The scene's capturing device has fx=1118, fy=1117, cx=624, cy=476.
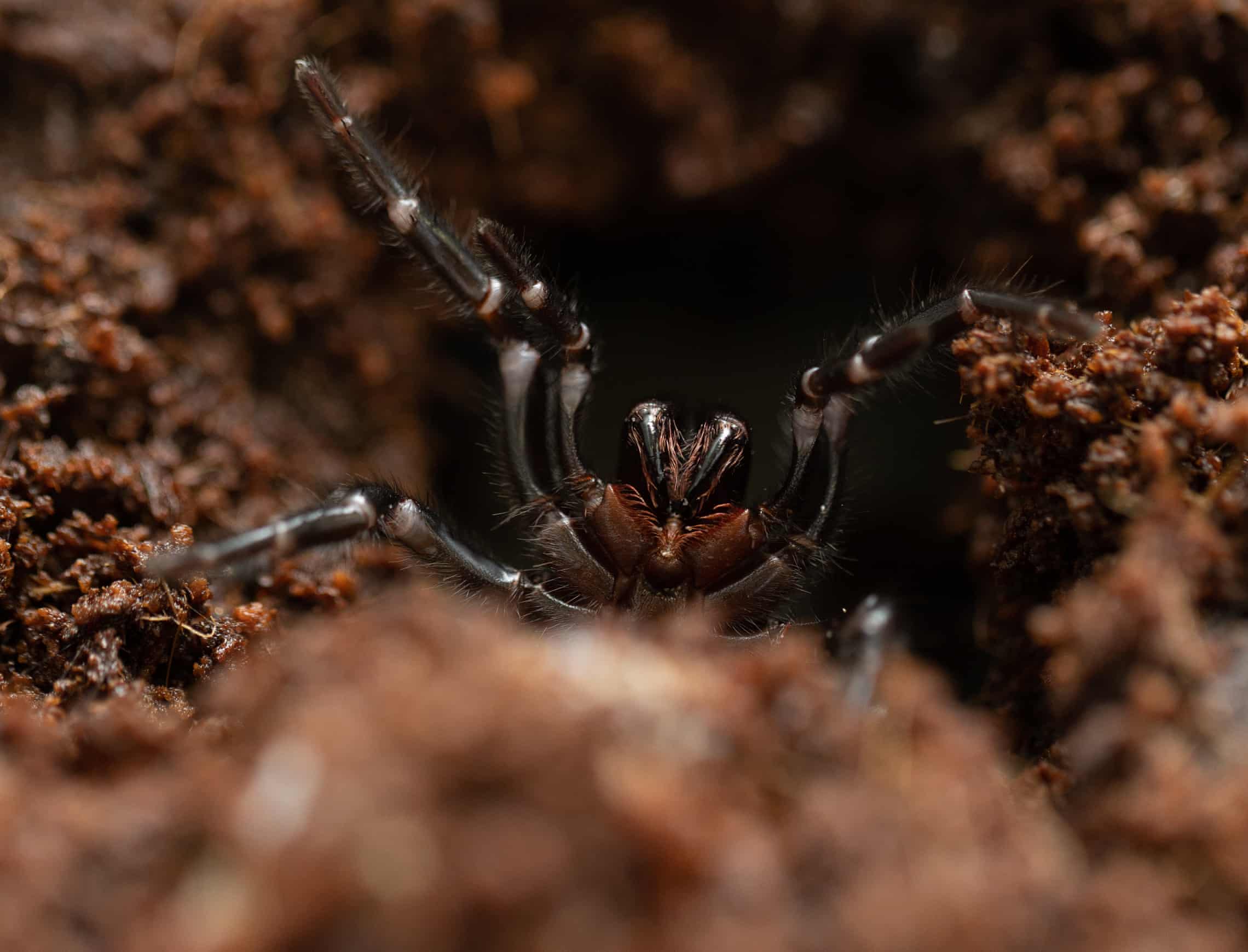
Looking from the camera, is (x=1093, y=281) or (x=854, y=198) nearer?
(x=1093, y=281)

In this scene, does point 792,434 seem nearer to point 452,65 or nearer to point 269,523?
point 269,523

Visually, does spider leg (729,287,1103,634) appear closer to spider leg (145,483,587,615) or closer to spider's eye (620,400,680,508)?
spider's eye (620,400,680,508)

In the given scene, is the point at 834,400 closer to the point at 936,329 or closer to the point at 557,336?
the point at 936,329

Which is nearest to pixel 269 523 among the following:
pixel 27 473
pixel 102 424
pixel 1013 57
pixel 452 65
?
pixel 27 473

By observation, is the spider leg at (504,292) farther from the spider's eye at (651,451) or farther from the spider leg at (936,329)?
the spider leg at (936,329)

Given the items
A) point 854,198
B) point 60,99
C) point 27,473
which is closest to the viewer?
point 27,473

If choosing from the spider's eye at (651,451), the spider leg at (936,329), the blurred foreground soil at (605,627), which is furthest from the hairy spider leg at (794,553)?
the blurred foreground soil at (605,627)

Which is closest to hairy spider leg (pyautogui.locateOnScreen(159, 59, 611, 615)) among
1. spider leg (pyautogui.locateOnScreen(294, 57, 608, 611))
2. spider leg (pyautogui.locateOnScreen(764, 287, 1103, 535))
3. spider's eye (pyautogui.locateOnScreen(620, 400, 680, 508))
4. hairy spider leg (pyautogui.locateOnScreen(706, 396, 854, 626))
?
spider leg (pyautogui.locateOnScreen(294, 57, 608, 611))
